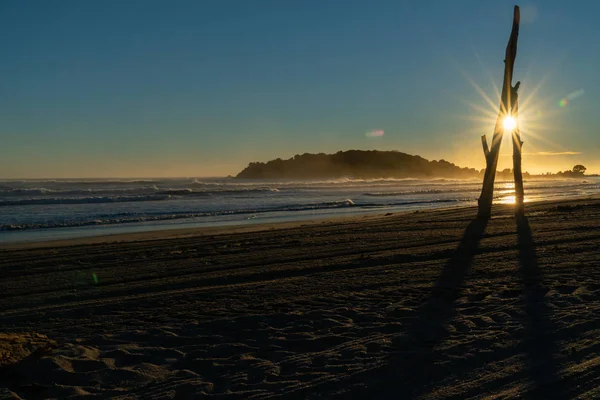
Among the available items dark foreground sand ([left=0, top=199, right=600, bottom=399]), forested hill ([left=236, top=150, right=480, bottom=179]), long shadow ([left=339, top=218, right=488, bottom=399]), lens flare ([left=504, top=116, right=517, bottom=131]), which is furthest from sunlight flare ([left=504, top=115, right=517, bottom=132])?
forested hill ([left=236, top=150, right=480, bottom=179])

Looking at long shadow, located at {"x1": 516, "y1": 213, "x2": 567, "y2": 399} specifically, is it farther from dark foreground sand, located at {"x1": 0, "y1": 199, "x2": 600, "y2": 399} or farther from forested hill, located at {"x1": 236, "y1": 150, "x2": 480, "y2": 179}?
forested hill, located at {"x1": 236, "y1": 150, "x2": 480, "y2": 179}

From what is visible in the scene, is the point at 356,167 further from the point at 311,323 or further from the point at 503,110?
the point at 311,323

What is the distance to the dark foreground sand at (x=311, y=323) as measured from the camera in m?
3.63

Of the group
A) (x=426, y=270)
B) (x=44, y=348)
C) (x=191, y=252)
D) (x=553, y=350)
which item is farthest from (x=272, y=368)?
(x=191, y=252)

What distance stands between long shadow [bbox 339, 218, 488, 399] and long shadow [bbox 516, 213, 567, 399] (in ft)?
2.11

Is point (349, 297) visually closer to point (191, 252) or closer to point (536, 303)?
point (536, 303)

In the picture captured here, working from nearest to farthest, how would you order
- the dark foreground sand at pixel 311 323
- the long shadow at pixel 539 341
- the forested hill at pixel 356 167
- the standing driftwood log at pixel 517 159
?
the long shadow at pixel 539 341 → the dark foreground sand at pixel 311 323 → the standing driftwood log at pixel 517 159 → the forested hill at pixel 356 167

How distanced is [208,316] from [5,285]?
12.6 ft

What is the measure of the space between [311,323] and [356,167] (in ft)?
432

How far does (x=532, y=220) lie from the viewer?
1323 centimetres

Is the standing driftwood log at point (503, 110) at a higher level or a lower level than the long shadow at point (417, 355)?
higher

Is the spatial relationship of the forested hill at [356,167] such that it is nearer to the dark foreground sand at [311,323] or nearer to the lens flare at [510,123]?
the lens flare at [510,123]

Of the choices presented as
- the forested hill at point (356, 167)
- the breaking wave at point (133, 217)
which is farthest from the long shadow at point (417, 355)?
the forested hill at point (356, 167)

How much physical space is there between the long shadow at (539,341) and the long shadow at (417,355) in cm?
64
